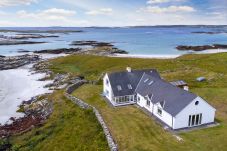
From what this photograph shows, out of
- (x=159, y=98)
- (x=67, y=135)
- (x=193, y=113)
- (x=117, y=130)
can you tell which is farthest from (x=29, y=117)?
(x=193, y=113)


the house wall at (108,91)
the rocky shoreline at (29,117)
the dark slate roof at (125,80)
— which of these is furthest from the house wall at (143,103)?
the rocky shoreline at (29,117)

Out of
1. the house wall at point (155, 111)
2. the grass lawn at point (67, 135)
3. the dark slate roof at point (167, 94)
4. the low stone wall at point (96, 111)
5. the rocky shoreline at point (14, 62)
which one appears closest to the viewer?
the low stone wall at point (96, 111)

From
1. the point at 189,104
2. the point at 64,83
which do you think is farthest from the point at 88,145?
the point at 64,83

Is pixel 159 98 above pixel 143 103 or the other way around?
above

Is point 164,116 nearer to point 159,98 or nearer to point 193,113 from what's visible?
point 159,98

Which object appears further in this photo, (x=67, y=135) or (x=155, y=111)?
(x=155, y=111)

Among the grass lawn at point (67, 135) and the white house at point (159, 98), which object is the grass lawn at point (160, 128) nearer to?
the white house at point (159, 98)

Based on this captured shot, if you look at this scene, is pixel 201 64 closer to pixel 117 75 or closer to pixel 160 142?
pixel 117 75

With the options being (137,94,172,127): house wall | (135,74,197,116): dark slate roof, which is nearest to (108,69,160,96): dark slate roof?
(135,74,197,116): dark slate roof
